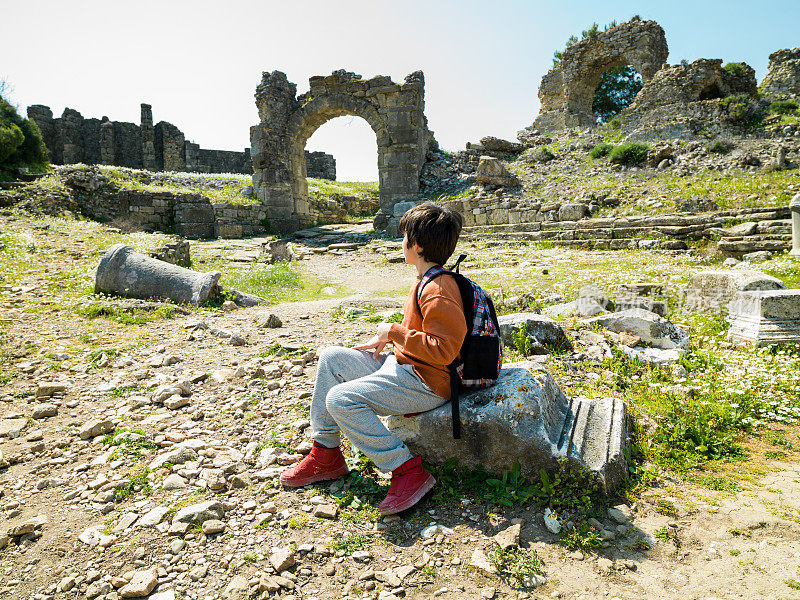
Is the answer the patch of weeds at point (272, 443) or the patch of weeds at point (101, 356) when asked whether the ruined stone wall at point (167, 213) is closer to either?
the patch of weeds at point (101, 356)

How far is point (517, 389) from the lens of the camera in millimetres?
2406

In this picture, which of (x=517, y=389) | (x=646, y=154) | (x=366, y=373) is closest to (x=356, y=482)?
(x=366, y=373)

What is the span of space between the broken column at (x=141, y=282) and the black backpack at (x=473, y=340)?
5.23 meters

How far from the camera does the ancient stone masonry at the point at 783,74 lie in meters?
17.5

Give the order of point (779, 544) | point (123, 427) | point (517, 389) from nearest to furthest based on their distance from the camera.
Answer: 1. point (779, 544)
2. point (517, 389)
3. point (123, 427)

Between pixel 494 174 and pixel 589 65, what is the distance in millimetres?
10502

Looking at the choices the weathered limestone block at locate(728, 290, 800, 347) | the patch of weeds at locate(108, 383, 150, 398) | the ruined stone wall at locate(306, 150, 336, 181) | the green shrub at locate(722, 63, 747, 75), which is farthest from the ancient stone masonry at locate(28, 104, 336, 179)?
the weathered limestone block at locate(728, 290, 800, 347)

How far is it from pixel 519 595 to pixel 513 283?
6464mm

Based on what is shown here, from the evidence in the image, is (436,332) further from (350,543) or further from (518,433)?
(350,543)

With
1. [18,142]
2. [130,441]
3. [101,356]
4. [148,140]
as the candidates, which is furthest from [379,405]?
[148,140]

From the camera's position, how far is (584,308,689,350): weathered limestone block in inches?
164

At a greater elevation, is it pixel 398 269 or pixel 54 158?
pixel 54 158

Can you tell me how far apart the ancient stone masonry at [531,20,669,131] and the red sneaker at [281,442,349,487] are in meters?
22.6

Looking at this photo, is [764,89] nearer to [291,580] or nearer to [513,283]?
[513,283]
